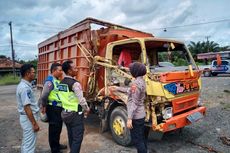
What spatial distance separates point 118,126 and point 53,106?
1440 mm

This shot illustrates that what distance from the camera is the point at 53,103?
15.2 feet

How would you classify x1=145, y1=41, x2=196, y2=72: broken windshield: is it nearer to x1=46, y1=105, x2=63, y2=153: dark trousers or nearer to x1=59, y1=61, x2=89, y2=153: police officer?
x1=59, y1=61, x2=89, y2=153: police officer

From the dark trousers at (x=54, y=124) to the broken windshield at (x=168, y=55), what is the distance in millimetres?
2299

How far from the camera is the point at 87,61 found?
602 cm

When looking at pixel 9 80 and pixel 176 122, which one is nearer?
pixel 176 122

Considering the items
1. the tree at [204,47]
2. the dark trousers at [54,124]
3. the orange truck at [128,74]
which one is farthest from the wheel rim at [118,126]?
the tree at [204,47]

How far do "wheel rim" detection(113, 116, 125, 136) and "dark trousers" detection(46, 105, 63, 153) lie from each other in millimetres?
1185

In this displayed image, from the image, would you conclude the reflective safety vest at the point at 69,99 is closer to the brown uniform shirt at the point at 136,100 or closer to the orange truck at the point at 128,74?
the brown uniform shirt at the point at 136,100

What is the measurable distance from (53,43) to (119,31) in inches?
107

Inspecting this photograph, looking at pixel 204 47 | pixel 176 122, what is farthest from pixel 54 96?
pixel 204 47

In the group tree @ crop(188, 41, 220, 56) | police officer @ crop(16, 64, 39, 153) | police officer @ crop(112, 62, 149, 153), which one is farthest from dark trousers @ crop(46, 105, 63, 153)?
tree @ crop(188, 41, 220, 56)

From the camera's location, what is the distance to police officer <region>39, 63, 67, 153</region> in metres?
4.57

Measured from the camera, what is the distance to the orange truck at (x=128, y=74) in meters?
4.67

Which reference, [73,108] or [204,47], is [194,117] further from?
[204,47]
